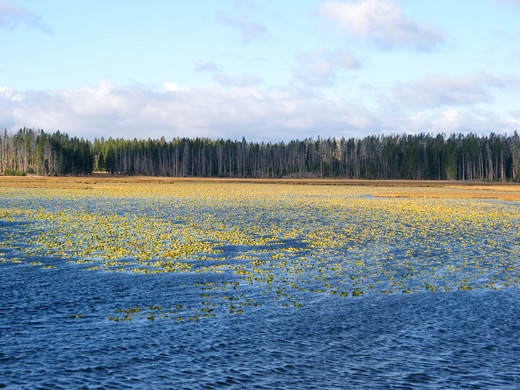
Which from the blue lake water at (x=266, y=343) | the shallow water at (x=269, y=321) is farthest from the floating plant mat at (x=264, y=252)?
the blue lake water at (x=266, y=343)

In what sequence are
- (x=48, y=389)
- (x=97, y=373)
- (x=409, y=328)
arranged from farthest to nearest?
(x=409, y=328)
(x=97, y=373)
(x=48, y=389)

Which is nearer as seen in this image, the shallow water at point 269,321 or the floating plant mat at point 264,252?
the shallow water at point 269,321

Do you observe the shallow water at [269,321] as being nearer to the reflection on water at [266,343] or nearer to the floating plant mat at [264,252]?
the reflection on water at [266,343]

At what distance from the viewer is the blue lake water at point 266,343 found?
14078 millimetres

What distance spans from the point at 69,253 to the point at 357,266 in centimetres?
1759

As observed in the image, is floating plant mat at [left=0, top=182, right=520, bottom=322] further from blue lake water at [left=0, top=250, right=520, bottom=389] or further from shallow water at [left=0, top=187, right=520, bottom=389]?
blue lake water at [left=0, top=250, right=520, bottom=389]

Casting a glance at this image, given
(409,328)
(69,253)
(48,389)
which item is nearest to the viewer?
(48,389)

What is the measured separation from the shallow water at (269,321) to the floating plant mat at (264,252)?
18 cm

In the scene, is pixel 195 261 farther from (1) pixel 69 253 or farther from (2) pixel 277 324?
(2) pixel 277 324

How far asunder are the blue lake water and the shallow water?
5 centimetres

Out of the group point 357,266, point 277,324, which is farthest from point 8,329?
point 357,266

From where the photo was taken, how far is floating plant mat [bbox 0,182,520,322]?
23.6 m

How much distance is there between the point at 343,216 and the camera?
5900 cm

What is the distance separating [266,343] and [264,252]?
56.6 feet
